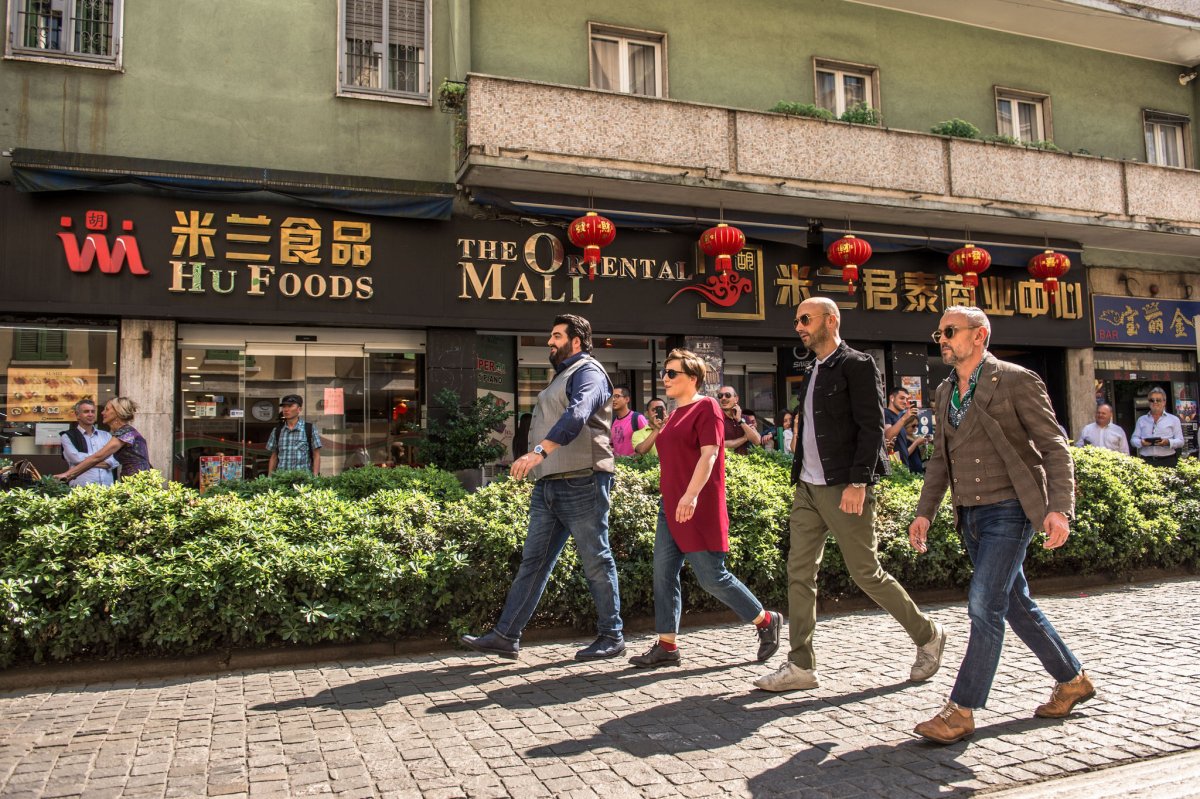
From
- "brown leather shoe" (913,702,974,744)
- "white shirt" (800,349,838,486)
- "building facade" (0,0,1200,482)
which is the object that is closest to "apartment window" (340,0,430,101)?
"building facade" (0,0,1200,482)

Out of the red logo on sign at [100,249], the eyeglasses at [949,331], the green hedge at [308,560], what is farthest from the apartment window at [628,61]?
the eyeglasses at [949,331]

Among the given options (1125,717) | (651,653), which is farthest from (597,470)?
(1125,717)

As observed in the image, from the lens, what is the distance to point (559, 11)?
509 inches

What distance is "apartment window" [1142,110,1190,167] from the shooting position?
1711 cm

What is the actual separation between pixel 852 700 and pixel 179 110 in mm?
10832

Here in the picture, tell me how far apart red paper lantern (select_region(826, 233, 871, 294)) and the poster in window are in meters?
10.5

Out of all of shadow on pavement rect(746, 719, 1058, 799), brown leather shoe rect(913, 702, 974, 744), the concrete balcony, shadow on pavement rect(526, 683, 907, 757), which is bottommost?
shadow on pavement rect(746, 719, 1058, 799)

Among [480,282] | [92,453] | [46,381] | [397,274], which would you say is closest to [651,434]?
[92,453]

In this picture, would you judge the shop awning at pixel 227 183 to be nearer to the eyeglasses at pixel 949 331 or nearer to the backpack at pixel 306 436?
the backpack at pixel 306 436

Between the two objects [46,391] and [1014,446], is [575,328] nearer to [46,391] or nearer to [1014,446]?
[1014,446]

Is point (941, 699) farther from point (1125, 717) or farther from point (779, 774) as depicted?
point (779, 774)

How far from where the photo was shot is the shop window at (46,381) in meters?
10.5

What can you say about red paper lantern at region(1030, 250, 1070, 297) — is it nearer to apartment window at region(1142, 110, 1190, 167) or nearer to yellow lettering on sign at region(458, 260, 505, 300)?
apartment window at region(1142, 110, 1190, 167)

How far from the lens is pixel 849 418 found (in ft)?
14.7
